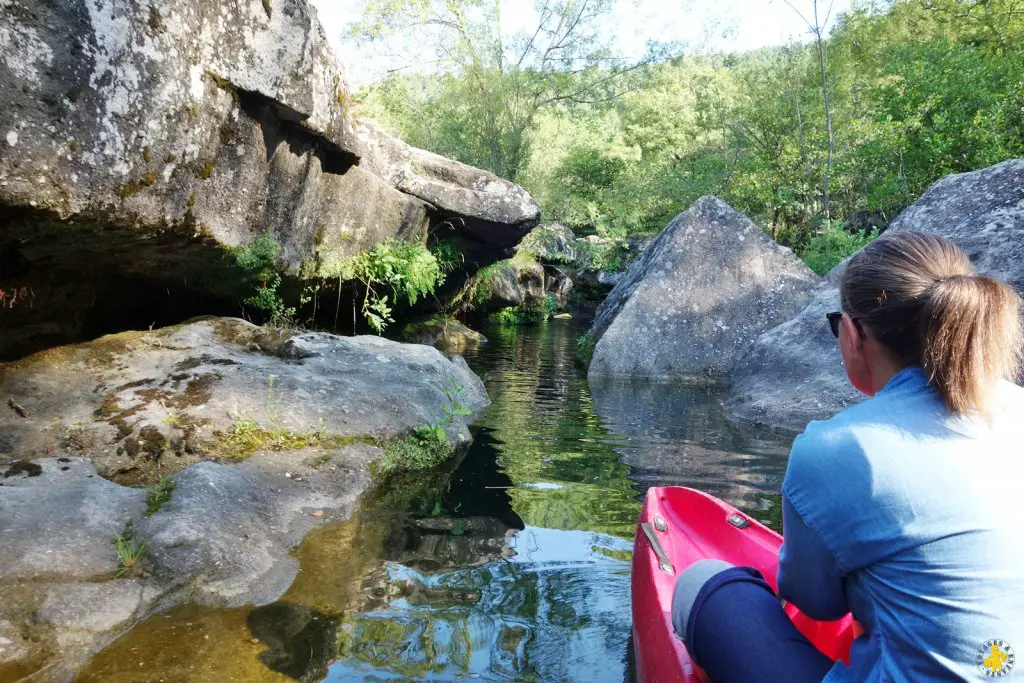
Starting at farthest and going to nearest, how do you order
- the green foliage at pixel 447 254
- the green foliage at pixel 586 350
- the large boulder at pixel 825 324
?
the green foliage at pixel 586 350, the green foliage at pixel 447 254, the large boulder at pixel 825 324

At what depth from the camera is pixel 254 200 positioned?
6.63 metres

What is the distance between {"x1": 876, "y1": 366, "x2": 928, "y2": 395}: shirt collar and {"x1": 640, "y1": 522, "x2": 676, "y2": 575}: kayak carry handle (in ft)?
4.42

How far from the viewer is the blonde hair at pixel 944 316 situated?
4.83 ft

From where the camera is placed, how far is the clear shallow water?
278cm

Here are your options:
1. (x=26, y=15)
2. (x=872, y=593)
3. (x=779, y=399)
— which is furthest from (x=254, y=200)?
(x=872, y=593)

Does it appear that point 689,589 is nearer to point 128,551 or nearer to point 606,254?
point 128,551

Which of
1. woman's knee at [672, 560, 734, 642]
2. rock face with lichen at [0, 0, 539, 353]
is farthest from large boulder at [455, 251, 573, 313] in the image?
woman's knee at [672, 560, 734, 642]

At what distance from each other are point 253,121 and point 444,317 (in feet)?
26.1

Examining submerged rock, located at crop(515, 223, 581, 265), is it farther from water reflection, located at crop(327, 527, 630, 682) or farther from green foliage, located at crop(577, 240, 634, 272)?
water reflection, located at crop(327, 527, 630, 682)

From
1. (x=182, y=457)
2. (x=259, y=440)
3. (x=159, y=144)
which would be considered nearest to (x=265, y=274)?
(x=159, y=144)

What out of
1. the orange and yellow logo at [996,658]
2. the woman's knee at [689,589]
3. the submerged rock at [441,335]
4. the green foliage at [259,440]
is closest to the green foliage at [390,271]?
the submerged rock at [441,335]

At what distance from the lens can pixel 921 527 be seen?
4.60 feet

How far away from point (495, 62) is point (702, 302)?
1108 cm

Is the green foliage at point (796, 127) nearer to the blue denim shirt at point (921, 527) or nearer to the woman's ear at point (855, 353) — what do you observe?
the woman's ear at point (855, 353)
